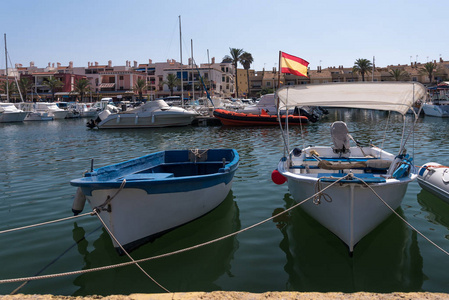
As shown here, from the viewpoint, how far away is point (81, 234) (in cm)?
754

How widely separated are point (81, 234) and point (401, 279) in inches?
242

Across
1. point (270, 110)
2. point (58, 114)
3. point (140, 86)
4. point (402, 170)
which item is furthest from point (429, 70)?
point (402, 170)

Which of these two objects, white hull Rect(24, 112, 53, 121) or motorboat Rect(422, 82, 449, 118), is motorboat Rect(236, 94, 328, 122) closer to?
motorboat Rect(422, 82, 449, 118)

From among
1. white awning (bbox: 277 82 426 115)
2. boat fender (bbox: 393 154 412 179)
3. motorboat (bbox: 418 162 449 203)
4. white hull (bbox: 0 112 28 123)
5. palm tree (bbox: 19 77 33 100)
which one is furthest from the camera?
palm tree (bbox: 19 77 33 100)

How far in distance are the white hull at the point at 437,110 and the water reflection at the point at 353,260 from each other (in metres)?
40.6

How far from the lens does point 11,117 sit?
5366 centimetres

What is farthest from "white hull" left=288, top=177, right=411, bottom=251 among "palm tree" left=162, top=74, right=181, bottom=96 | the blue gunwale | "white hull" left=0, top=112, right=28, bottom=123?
"palm tree" left=162, top=74, right=181, bottom=96

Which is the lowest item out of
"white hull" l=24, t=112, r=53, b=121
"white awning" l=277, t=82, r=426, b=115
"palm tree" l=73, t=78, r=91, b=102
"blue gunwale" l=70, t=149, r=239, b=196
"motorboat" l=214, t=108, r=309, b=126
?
"blue gunwale" l=70, t=149, r=239, b=196

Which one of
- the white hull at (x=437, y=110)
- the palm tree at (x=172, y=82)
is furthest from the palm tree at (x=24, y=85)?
the white hull at (x=437, y=110)

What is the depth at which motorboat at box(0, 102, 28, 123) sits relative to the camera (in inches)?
2094

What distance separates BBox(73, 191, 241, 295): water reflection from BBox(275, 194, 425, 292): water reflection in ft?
3.74

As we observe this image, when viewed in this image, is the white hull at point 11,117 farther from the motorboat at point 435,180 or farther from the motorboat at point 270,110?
the motorboat at point 435,180

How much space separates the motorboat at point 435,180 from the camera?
8.67 metres

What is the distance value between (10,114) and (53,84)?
3103 centimetres
